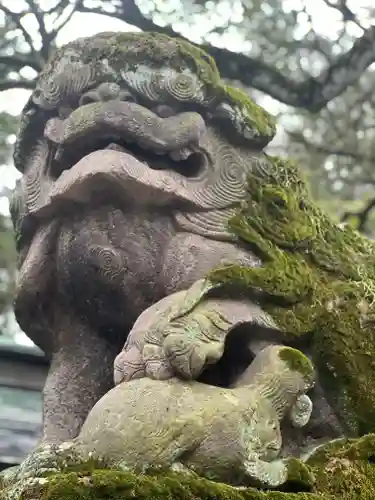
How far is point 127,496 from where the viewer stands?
0.95 meters

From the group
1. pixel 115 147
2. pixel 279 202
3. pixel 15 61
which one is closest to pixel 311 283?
pixel 279 202

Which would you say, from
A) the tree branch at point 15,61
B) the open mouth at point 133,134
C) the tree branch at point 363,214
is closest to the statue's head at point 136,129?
the open mouth at point 133,134

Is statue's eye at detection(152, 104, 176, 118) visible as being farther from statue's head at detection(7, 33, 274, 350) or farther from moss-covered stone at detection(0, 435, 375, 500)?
moss-covered stone at detection(0, 435, 375, 500)

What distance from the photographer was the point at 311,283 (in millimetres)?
1476

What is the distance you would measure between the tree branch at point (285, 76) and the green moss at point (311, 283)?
270 cm

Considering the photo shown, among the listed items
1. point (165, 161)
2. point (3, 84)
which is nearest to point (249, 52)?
point (3, 84)

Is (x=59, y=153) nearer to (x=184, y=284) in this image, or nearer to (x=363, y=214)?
(x=184, y=284)

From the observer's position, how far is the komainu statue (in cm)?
115

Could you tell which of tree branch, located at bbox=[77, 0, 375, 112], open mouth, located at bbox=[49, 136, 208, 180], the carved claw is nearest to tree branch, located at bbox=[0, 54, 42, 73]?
tree branch, located at bbox=[77, 0, 375, 112]

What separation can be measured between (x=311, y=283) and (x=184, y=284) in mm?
255

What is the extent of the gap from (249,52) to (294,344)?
3.12 m

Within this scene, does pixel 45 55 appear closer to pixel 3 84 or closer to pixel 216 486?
pixel 3 84

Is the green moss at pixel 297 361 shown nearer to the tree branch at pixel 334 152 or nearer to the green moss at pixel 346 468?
the green moss at pixel 346 468

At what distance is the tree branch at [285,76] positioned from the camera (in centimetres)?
421
